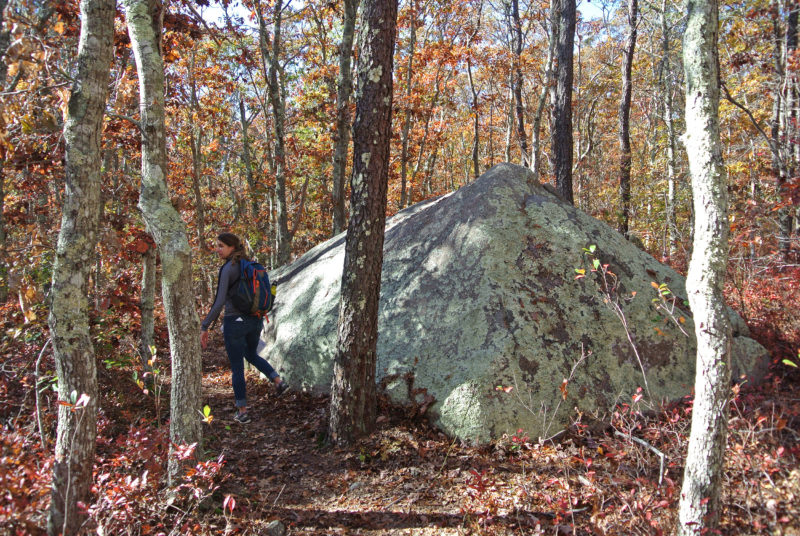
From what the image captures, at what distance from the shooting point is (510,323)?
524 cm

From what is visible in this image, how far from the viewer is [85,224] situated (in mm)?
3393

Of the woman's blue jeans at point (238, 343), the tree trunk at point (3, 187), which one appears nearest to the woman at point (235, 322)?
the woman's blue jeans at point (238, 343)

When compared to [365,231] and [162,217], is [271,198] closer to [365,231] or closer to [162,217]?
[365,231]

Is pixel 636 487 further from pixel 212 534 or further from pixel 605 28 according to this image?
pixel 605 28

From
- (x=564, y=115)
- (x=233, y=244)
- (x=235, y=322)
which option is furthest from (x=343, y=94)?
(x=235, y=322)

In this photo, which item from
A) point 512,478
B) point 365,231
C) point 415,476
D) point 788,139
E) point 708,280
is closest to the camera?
point 708,280

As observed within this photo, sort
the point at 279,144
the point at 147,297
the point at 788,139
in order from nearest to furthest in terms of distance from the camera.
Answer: the point at 147,297
the point at 788,139
the point at 279,144

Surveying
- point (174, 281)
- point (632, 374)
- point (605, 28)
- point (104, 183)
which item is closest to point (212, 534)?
point (174, 281)

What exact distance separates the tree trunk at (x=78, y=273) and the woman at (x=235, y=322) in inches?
85.6

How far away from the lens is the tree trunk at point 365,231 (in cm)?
465

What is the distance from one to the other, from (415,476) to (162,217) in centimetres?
321

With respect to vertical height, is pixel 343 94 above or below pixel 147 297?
above

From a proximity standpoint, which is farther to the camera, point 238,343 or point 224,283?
point 238,343

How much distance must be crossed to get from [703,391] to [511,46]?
63.3 feet
